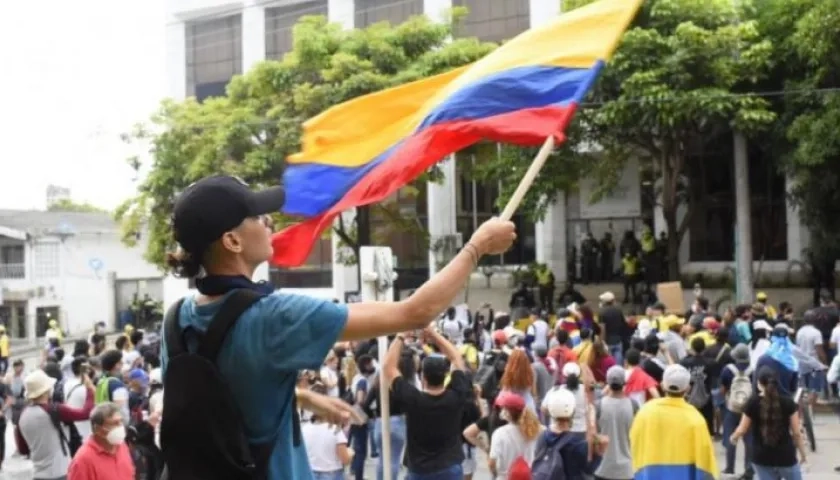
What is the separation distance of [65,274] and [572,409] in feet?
130

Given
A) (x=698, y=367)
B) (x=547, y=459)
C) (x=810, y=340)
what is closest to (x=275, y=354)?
(x=547, y=459)

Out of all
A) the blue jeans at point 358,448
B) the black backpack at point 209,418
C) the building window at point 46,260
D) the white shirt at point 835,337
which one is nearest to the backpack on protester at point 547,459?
the blue jeans at point 358,448

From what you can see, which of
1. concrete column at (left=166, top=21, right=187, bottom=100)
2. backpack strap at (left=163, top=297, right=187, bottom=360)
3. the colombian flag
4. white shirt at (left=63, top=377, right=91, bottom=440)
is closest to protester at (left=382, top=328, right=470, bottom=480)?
the colombian flag

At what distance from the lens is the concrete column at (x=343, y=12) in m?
36.9

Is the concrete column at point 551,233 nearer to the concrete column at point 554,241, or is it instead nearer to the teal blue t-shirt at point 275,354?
the concrete column at point 554,241

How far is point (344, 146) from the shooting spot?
5430 mm

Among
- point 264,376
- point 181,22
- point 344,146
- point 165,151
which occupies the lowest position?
point 264,376

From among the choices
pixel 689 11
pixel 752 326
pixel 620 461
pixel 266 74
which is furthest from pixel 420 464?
pixel 266 74

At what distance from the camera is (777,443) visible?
9.48 m

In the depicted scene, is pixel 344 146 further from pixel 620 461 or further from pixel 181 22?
pixel 181 22

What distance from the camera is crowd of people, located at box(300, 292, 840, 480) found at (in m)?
8.28

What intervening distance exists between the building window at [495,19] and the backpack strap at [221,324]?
30.8 meters

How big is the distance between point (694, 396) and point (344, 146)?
9.16 metres

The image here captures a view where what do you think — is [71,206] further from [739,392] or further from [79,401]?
[739,392]
